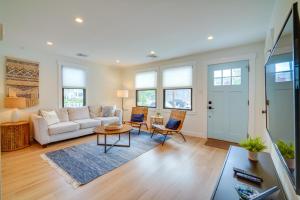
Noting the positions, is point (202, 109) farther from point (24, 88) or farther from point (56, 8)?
point (24, 88)

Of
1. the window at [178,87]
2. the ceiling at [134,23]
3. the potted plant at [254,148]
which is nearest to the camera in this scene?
the potted plant at [254,148]

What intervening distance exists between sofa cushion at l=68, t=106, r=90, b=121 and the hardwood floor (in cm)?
141

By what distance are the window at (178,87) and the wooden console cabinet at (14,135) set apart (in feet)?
13.0

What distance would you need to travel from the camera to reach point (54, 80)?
4.47 meters

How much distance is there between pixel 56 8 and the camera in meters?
2.19

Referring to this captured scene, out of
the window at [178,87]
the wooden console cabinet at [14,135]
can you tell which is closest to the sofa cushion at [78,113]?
the wooden console cabinet at [14,135]

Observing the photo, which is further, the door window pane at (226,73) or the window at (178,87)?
the window at (178,87)

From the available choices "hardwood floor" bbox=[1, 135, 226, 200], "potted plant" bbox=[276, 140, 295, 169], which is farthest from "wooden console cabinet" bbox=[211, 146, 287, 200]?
"hardwood floor" bbox=[1, 135, 226, 200]

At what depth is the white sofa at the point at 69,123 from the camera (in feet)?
11.5

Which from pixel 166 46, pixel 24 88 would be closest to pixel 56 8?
pixel 166 46

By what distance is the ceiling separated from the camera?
→ 2113 millimetres

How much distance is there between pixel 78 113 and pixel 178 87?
327 centimetres

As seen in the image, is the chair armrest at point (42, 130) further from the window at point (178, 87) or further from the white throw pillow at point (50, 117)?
the window at point (178, 87)

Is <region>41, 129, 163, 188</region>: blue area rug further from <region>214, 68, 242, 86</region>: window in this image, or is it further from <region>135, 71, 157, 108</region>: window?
<region>214, 68, 242, 86</region>: window
